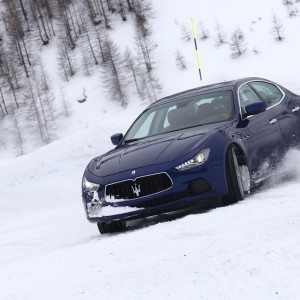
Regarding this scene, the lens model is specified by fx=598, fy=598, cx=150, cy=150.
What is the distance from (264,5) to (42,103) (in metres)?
18.6

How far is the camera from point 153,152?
5945mm

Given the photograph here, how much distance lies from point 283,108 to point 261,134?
100cm

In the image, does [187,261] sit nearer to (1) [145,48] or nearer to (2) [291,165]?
(2) [291,165]

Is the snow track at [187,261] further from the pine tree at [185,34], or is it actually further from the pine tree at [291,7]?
the pine tree at [185,34]

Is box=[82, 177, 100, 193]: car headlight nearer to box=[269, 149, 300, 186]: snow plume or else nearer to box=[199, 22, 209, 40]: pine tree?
box=[269, 149, 300, 186]: snow plume

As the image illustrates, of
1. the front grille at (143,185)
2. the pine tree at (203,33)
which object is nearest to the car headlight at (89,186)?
the front grille at (143,185)

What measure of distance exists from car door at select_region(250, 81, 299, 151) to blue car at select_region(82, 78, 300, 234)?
0.03m

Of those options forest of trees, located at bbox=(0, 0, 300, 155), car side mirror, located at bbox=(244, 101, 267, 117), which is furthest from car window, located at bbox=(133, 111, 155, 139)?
forest of trees, located at bbox=(0, 0, 300, 155)

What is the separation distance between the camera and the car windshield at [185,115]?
22.2 feet

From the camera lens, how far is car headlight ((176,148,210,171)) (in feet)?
18.5

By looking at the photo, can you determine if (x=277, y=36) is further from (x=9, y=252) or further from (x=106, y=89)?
(x=9, y=252)

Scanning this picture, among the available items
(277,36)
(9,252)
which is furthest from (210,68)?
(9,252)

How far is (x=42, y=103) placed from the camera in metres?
47.3

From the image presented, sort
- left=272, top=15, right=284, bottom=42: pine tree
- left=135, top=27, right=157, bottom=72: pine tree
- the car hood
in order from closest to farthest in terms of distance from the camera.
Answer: the car hood, left=272, top=15, right=284, bottom=42: pine tree, left=135, top=27, right=157, bottom=72: pine tree
